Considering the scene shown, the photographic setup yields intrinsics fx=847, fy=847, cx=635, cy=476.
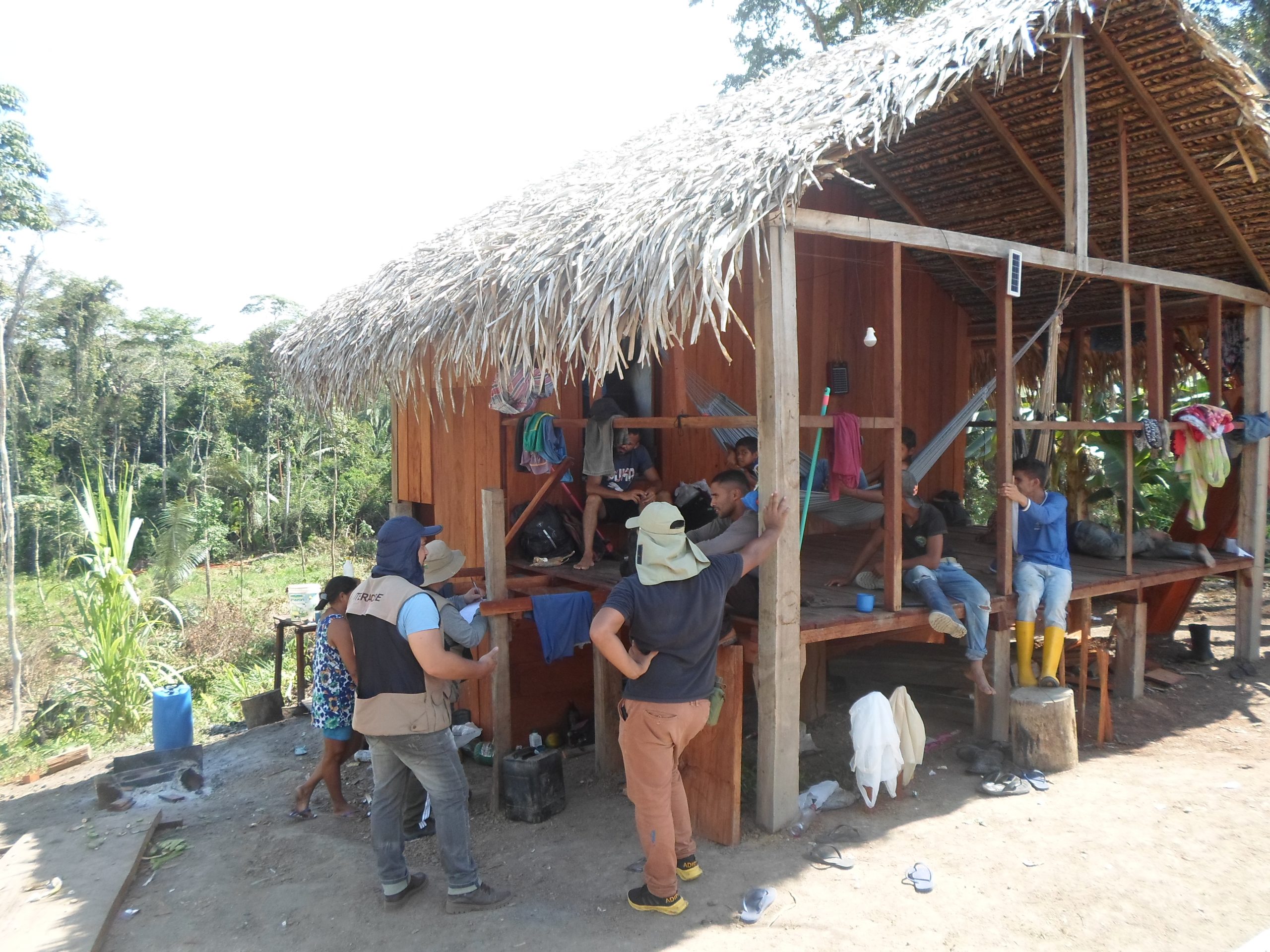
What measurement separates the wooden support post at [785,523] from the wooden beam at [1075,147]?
6.82 ft

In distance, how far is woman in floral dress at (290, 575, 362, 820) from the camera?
416cm

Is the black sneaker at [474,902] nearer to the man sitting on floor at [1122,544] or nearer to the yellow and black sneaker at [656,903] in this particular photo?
the yellow and black sneaker at [656,903]

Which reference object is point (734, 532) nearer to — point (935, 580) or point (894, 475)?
point (894, 475)

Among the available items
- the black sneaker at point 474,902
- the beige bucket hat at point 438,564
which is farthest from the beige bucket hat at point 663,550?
the black sneaker at point 474,902

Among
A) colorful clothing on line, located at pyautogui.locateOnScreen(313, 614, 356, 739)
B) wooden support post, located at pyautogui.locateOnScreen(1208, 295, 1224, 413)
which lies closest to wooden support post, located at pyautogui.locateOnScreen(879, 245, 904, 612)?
colorful clothing on line, located at pyautogui.locateOnScreen(313, 614, 356, 739)

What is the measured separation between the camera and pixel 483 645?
507 cm

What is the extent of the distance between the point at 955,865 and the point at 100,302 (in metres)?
18.7

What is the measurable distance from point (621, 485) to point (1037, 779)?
287 centimetres

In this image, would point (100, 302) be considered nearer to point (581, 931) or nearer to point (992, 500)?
point (992, 500)

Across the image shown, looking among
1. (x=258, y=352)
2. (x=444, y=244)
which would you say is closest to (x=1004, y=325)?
(x=444, y=244)

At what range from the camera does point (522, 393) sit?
546cm

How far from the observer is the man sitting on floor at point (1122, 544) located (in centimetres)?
600

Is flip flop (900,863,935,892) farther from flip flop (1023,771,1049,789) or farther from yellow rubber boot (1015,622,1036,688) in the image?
yellow rubber boot (1015,622,1036,688)

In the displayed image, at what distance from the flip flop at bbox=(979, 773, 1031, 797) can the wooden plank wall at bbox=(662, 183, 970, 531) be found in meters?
2.91
